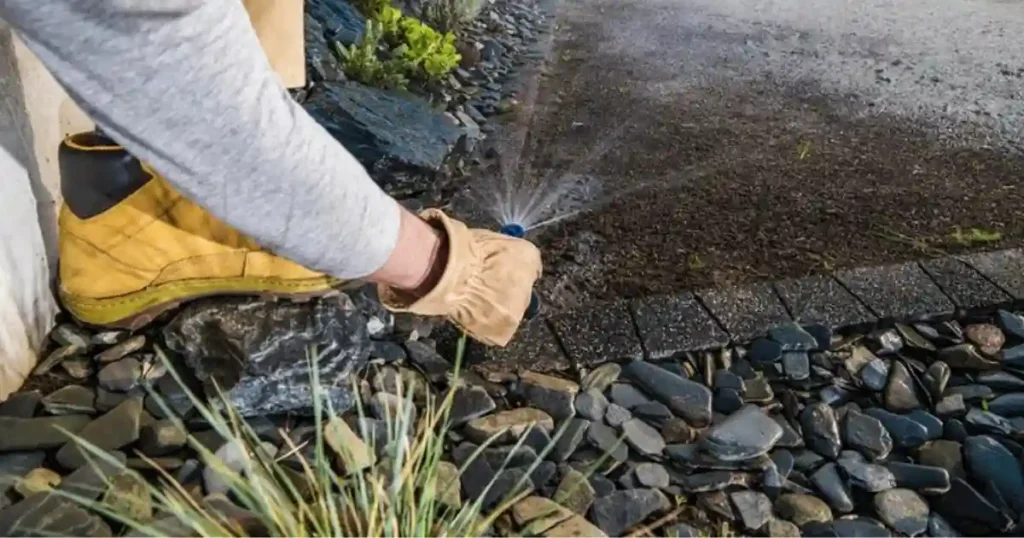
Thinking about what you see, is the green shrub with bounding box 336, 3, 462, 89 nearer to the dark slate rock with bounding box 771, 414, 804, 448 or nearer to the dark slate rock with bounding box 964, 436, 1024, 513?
the dark slate rock with bounding box 771, 414, 804, 448

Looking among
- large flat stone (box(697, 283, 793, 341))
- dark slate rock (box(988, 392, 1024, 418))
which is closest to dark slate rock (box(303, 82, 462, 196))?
large flat stone (box(697, 283, 793, 341))

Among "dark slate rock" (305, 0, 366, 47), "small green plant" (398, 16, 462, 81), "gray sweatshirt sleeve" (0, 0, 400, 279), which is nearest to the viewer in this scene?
"gray sweatshirt sleeve" (0, 0, 400, 279)

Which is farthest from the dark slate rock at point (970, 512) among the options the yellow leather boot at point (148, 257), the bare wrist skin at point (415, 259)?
the yellow leather boot at point (148, 257)

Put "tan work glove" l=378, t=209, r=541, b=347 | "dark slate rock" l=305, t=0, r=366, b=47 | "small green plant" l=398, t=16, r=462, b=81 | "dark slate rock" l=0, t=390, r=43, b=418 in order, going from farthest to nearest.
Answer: "dark slate rock" l=305, t=0, r=366, b=47 < "small green plant" l=398, t=16, r=462, b=81 < "dark slate rock" l=0, t=390, r=43, b=418 < "tan work glove" l=378, t=209, r=541, b=347

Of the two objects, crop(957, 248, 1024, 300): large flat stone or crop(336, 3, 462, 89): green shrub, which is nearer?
crop(957, 248, 1024, 300): large flat stone

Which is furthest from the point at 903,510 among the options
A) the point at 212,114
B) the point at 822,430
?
the point at 212,114

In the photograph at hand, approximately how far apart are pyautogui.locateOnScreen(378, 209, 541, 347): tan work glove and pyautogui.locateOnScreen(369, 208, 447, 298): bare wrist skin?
12mm

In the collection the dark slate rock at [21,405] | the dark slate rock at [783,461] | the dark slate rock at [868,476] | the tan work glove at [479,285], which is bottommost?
the dark slate rock at [21,405]

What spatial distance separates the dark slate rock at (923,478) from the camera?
3.91 ft

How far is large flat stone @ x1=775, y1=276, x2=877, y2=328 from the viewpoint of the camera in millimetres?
1482

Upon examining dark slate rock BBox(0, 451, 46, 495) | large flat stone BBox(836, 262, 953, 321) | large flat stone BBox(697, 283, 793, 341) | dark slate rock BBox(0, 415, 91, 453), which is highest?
large flat stone BBox(836, 262, 953, 321)

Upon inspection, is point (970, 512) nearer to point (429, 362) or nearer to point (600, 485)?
point (600, 485)

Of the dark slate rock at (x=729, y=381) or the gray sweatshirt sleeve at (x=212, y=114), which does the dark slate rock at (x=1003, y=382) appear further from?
the gray sweatshirt sleeve at (x=212, y=114)

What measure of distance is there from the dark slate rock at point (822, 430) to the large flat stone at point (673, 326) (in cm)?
18
